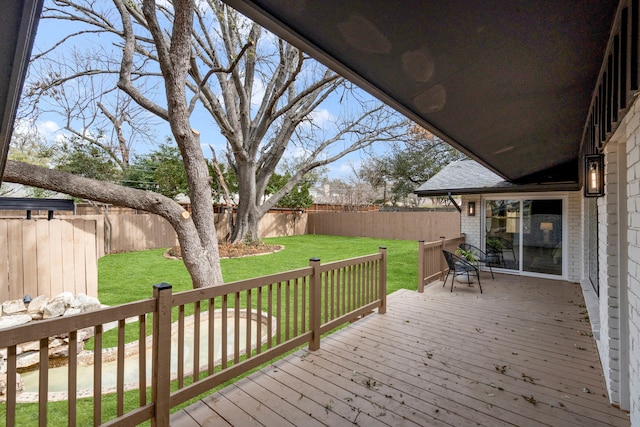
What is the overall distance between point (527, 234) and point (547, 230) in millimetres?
402

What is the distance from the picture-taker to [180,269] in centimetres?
844

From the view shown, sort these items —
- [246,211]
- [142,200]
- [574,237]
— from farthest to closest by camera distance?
[246,211] → [574,237] → [142,200]

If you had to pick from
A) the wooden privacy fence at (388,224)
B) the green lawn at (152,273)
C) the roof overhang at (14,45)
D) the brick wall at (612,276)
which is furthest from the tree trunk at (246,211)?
the roof overhang at (14,45)

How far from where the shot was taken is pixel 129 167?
13797mm

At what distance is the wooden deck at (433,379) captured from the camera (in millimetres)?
2381

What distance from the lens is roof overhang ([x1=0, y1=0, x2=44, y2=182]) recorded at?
3.04ft

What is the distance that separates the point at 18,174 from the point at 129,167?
10.5m

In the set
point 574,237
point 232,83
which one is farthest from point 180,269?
point 574,237

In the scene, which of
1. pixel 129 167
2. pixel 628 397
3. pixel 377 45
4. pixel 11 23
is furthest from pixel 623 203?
pixel 129 167

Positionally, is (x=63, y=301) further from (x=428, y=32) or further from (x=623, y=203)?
(x=623, y=203)

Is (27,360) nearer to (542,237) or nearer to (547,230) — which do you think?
(542,237)

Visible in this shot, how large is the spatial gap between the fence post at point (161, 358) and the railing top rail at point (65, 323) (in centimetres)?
6

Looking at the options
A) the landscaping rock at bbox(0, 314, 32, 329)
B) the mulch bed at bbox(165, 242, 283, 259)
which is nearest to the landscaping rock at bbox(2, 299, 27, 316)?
the landscaping rock at bbox(0, 314, 32, 329)

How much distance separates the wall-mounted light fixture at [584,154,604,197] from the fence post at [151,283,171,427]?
3.78 m
